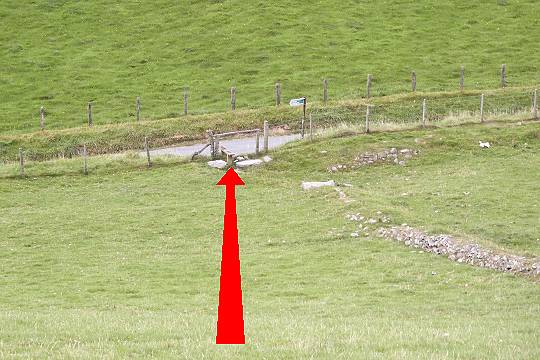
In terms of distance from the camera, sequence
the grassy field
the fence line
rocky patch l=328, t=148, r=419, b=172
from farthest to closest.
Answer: the fence line, rocky patch l=328, t=148, r=419, b=172, the grassy field

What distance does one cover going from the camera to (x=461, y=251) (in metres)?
28.1

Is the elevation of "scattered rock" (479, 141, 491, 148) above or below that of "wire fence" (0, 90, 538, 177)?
below

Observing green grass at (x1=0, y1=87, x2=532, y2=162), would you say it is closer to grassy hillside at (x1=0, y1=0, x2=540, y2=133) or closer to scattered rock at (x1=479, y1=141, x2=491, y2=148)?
grassy hillside at (x1=0, y1=0, x2=540, y2=133)

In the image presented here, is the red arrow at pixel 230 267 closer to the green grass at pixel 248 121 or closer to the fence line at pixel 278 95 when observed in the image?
the green grass at pixel 248 121

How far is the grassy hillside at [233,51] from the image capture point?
210 feet

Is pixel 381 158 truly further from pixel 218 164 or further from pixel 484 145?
pixel 218 164

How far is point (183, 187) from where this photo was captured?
42031 mm

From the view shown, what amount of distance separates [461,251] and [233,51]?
47.8 meters

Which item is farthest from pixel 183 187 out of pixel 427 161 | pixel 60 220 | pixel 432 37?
pixel 432 37

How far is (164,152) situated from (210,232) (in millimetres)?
16166

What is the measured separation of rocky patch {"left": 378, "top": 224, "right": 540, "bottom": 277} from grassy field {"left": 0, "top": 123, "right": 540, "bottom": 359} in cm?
54

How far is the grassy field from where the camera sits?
15344 mm

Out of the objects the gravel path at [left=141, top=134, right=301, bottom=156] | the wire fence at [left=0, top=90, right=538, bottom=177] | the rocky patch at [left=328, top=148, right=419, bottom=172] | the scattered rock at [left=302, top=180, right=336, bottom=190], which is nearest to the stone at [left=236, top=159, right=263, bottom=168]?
the gravel path at [left=141, top=134, right=301, bottom=156]

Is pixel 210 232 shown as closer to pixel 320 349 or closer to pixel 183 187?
pixel 183 187
